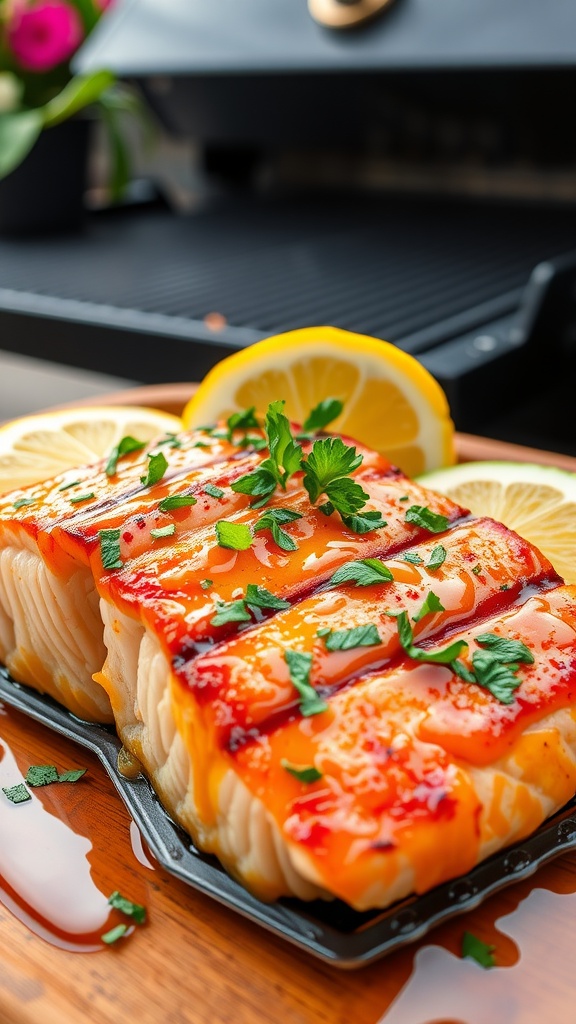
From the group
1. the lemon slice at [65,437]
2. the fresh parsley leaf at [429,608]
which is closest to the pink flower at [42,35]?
the lemon slice at [65,437]

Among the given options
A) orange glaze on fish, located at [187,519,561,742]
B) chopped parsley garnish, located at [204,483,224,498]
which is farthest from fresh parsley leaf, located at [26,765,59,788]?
chopped parsley garnish, located at [204,483,224,498]

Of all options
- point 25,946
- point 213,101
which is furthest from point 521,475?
point 213,101

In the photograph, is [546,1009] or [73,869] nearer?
[546,1009]

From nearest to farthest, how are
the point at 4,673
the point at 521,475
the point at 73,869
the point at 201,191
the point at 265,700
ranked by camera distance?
the point at 265,700 < the point at 73,869 < the point at 4,673 < the point at 521,475 < the point at 201,191

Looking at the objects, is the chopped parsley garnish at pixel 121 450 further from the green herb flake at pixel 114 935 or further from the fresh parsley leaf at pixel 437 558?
the green herb flake at pixel 114 935

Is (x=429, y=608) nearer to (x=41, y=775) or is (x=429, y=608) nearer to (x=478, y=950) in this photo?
(x=478, y=950)

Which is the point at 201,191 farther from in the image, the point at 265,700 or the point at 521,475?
the point at 265,700

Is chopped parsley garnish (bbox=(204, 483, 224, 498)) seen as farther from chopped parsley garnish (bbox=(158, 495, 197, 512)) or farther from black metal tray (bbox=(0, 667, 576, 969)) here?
black metal tray (bbox=(0, 667, 576, 969))
